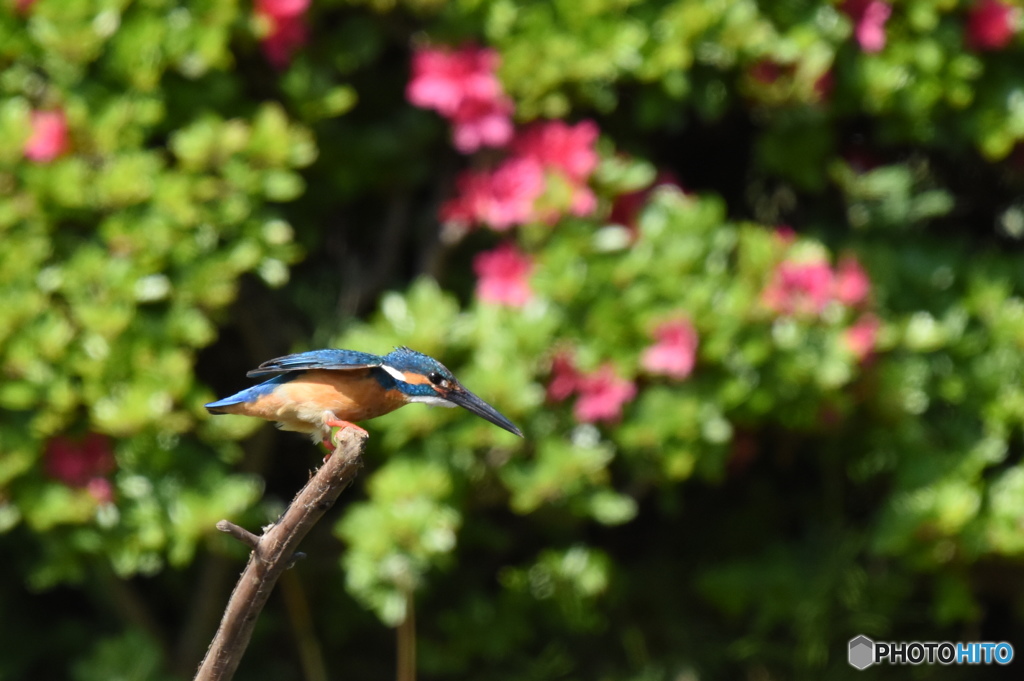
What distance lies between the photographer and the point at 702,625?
14.6 feet

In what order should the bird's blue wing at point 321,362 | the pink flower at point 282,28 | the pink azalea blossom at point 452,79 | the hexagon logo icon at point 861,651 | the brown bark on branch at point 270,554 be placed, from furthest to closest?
the hexagon logo icon at point 861,651 → the pink azalea blossom at point 452,79 → the pink flower at point 282,28 → the bird's blue wing at point 321,362 → the brown bark on branch at point 270,554

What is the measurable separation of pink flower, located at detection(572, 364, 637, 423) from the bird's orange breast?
4.12 feet

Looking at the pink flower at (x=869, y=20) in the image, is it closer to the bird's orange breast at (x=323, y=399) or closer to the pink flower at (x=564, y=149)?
the pink flower at (x=564, y=149)

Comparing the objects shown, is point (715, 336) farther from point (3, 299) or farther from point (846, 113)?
point (3, 299)

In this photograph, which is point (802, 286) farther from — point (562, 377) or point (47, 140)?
point (47, 140)

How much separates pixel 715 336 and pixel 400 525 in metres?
1.03

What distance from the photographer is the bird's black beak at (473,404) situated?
2340 millimetres

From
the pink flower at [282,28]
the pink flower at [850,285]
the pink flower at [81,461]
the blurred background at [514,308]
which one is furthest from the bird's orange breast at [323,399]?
the pink flower at [850,285]

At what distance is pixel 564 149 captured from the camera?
3570 mm

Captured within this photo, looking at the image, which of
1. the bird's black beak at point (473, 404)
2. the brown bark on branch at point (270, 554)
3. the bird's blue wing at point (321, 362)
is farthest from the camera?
the bird's black beak at point (473, 404)

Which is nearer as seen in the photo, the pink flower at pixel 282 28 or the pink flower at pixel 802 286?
the pink flower at pixel 282 28

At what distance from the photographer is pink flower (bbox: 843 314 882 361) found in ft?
11.7

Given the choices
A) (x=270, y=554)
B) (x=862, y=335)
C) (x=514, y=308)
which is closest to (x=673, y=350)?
(x=514, y=308)

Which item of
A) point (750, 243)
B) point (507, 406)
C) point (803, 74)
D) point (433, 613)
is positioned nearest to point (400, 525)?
point (507, 406)
